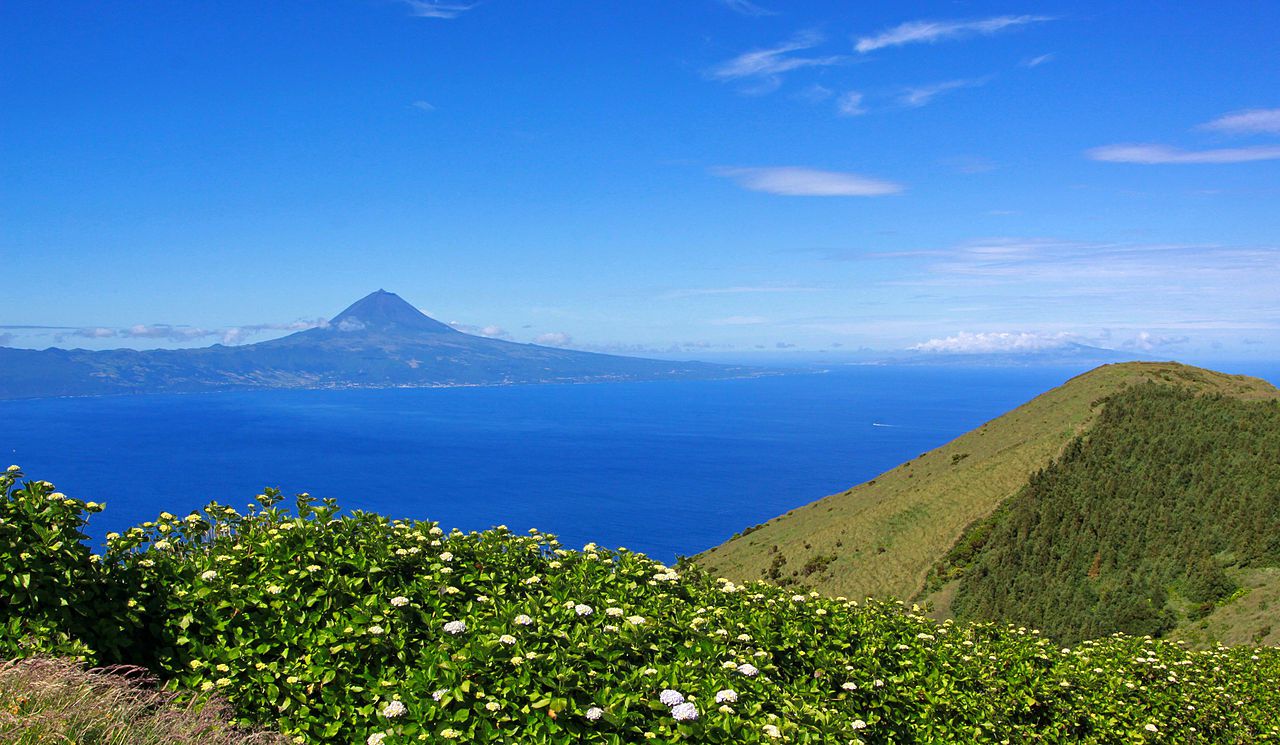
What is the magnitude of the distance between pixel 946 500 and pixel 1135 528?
12.7m

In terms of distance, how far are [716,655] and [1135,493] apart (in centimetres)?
5836

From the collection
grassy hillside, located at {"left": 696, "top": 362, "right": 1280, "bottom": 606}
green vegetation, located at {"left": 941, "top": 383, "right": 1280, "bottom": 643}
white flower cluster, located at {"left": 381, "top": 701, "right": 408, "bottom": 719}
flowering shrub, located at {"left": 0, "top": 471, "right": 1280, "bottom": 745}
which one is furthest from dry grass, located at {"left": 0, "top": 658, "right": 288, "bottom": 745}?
grassy hillside, located at {"left": 696, "top": 362, "right": 1280, "bottom": 606}

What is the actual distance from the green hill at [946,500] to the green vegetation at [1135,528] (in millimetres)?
416

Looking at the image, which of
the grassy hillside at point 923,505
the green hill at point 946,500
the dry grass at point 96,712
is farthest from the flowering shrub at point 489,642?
the grassy hillside at point 923,505

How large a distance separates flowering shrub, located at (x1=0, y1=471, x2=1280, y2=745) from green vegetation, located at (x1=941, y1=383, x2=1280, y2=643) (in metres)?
35.9

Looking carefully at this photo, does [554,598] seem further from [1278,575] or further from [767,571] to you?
[767,571]

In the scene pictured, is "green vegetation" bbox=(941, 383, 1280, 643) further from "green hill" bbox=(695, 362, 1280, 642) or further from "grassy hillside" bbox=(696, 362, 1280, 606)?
"grassy hillside" bbox=(696, 362, 1280, 606)

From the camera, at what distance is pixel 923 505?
59469 millimetres

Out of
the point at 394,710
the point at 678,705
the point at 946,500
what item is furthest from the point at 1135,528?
the point at 394,710

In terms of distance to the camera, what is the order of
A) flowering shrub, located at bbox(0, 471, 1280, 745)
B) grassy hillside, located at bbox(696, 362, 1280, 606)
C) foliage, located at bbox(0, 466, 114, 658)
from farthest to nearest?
grassy hillside, located at bbox(696, 362, 1280, 606)
foliage, located at bbox(0, 466, 114, 658)
flowering shrub, located at bbox(0, 471, 1280, 745)

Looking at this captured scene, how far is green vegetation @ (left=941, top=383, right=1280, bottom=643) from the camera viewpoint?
42812mm

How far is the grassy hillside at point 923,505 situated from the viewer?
175 ft

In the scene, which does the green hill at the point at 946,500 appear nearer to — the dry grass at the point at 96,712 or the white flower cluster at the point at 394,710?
the white flower cluster at the point at 394,710

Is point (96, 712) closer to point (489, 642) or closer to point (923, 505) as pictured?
point (489, 642)
